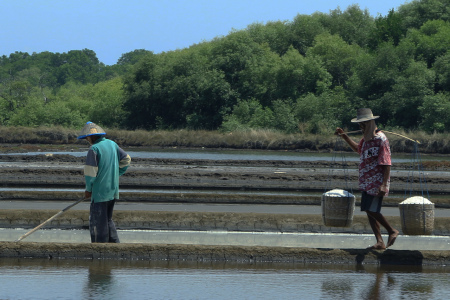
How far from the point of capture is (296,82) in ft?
261

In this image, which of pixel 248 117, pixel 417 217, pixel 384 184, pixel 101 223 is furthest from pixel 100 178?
pixel 248 117

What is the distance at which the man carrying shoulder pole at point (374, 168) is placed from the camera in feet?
29.8

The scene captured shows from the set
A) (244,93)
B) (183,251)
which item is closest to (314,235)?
(183,251)

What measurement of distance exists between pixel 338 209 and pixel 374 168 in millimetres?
874

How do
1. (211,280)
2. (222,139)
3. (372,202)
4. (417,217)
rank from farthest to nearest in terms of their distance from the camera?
(222,139) → (417,217) → (372,202) → (211,280)

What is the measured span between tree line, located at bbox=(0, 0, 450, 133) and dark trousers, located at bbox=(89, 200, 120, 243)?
186 feet

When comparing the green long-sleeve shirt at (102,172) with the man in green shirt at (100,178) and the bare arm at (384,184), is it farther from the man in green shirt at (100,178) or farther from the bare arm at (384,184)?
the bare arm at (384,184)

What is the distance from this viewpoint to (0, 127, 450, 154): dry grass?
195ft

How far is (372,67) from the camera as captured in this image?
237ft

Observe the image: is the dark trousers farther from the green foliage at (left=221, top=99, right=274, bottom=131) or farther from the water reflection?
the green foliage at (left=221, top=99, right=274, bottom=131)

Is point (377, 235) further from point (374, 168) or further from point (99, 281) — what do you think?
point (99, 281)

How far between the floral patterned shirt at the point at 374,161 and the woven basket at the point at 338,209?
54 centimetres

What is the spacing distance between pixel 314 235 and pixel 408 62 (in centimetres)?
6453

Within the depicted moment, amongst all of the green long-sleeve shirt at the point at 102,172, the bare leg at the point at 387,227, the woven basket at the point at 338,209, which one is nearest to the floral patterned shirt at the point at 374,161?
the bare leg at the point at 387,227
